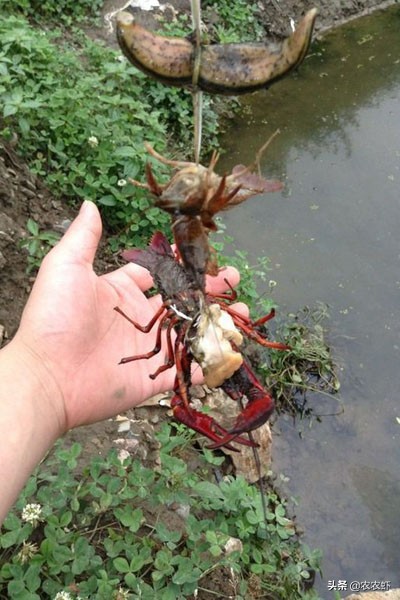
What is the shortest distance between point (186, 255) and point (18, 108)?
83.5 inches

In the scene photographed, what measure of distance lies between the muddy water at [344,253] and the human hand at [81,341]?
1.78 m

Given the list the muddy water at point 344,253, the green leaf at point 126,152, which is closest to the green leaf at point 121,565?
the muddy water at point 344,253

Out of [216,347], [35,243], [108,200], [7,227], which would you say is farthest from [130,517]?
[108,200]

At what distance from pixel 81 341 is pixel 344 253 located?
10.8 feet

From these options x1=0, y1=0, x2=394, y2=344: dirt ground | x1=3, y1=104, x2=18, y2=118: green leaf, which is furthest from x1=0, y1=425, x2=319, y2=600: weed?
x1=3, y1=104, x2=18, y2=118: green leaf

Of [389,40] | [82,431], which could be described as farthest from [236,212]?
[389,40]

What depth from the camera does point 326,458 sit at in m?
3.95

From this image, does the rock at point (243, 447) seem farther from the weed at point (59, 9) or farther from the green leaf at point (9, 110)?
the weed at point (59, 9)

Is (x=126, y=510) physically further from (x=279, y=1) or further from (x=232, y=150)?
(x=279, y=1)

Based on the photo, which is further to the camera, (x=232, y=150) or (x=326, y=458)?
(x=232, y=150)

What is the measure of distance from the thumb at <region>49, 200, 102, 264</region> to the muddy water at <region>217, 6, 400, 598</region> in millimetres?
2161

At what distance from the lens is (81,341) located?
2264mm

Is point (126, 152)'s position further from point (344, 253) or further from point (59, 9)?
point (59, 9)

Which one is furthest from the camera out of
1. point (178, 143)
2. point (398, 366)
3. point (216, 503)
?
point (178, 143)
